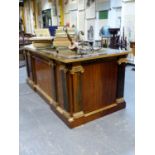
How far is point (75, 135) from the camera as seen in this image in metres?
2.33

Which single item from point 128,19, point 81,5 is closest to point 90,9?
point 81,5

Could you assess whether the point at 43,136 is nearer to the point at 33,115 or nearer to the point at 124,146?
the point at 33,115

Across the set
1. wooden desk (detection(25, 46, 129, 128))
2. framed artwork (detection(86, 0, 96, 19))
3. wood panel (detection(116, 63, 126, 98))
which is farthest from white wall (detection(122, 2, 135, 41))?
wooden desk (detection(25, 46, 129, 128))

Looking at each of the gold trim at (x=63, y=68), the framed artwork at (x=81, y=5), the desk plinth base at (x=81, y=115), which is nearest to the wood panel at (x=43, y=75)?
the desk plinth base at (x=81, y=115)

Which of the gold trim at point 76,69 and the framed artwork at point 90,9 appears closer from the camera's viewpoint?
the gold trim at point 76,69

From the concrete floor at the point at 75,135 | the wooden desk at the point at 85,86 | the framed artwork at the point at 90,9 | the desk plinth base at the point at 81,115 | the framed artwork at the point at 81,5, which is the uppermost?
the framed artwork at the point at 81,5

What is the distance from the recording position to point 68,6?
945 centimetres

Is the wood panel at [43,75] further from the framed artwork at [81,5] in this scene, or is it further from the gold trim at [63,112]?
the framed artwork at [81,5]

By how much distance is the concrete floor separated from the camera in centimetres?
207

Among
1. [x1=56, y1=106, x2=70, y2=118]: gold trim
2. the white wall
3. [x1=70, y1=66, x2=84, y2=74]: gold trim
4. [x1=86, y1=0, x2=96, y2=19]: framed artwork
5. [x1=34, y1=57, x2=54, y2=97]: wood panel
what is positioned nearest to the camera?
[x1=70, y1=66, x2=84, y2=74]: gold trim

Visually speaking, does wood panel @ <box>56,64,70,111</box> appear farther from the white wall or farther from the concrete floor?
the white wall

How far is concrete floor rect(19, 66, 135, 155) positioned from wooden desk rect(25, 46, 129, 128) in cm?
13

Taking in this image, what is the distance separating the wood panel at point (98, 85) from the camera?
2.52 meters
